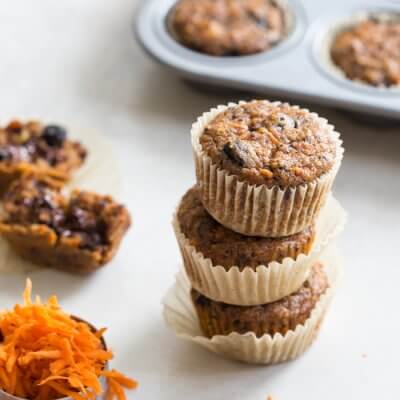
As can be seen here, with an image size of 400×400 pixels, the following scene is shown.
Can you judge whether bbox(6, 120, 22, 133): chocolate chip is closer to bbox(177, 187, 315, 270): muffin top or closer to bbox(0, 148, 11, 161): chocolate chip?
bbox(0, 148, 11, 161): chocolate chip

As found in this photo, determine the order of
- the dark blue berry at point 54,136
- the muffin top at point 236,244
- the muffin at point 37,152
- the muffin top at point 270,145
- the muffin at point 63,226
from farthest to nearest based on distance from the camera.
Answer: the dark blue berry at point 54,136, the muffin at point 37,152, the muffin at point 63,226, the muffin top at point 236,244, the muffin top at point 270,145

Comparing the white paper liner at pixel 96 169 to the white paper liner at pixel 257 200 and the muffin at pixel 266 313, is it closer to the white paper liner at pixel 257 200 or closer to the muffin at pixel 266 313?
the muffin at pixel 266 313

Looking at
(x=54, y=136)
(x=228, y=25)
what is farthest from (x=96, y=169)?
(x=228, y=25)

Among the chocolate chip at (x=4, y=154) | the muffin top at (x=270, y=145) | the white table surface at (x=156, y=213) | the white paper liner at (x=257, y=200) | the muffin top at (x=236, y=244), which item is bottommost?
the white table surface at (x=156, y=213)

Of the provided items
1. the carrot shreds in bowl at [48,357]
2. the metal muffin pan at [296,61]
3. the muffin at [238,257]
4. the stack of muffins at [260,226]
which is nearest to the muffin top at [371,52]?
the metal muffin pan at [296,61]

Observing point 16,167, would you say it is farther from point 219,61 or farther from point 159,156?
point 219,61

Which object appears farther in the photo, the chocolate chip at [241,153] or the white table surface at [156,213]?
the white table surface at [156,213]

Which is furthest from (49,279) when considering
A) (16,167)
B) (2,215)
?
(16,167)

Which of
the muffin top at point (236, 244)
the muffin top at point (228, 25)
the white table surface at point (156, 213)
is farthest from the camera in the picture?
the muffin top at point (228, 25)
